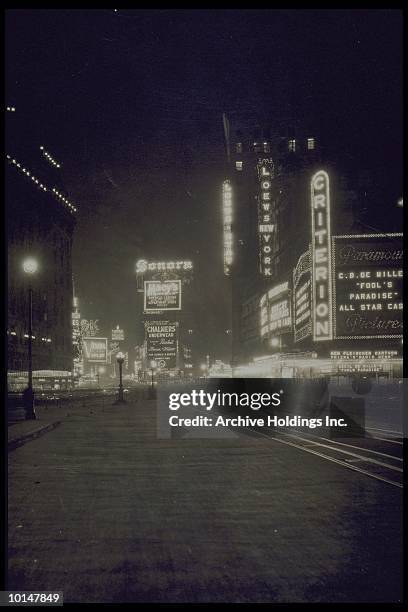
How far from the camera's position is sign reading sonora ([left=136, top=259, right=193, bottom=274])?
89.9 m

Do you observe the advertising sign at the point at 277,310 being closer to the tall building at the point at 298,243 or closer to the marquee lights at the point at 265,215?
the tall building at the point at 298,243

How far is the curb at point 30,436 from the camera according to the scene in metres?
21.8

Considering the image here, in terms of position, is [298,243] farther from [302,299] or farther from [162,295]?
[162,295]

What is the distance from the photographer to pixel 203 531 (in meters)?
9.51

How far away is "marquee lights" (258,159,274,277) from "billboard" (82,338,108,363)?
5074 centimetres

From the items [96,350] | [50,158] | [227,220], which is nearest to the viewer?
[227,220]

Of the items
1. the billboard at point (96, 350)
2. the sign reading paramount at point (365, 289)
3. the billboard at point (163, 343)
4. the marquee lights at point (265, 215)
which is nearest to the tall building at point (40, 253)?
the billboard at point (96, 350)

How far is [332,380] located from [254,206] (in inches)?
4342

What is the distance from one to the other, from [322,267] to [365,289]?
6225 mm

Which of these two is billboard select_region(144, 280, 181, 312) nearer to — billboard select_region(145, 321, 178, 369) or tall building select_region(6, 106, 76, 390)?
billboard select_region(145, 321, 178, 369)

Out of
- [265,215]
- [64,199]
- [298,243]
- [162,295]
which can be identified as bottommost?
[162,295]

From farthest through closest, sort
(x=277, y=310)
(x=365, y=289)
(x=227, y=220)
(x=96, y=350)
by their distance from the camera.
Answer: (x=96, y=350), (x=227, y=220), (x=277, y=310), (x=365, y=289)

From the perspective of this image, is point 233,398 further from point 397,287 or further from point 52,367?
point 52,367

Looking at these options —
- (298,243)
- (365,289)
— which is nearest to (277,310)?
(298,243)
